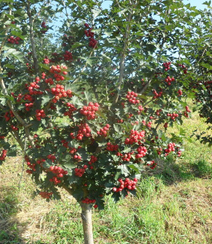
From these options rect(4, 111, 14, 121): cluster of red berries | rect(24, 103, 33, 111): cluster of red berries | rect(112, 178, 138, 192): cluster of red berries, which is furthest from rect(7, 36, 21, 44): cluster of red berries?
rect(112, 178, 138, 192): cluster of red berries

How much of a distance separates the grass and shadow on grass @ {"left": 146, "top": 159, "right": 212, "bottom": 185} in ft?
0.63

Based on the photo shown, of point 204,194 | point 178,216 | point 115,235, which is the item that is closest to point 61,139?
point 115,235

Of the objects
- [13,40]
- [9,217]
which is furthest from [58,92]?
[9,217]

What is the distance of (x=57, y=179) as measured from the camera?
2.04m

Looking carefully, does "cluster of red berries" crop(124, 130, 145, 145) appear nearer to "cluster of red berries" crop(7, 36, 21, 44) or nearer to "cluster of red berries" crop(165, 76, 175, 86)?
"cluster of red berries" crop(165, 76, 175, 86)

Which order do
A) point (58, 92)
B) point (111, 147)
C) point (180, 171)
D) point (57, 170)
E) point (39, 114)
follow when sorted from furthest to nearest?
1. point (180, 171)
2. point (111, 147)
3. point (57, 170)
4. point (39, 114)
5. point (58, 92)

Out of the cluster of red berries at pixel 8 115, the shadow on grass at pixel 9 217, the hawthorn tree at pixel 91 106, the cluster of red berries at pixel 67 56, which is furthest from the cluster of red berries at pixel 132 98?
the shadow on grass at pixel 9 217

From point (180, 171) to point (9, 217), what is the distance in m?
3.57

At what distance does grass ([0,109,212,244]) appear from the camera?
133 inches

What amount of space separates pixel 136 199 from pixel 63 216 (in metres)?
1.31

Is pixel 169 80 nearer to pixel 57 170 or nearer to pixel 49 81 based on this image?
pixel 49 81

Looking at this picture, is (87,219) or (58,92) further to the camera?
(87,219)

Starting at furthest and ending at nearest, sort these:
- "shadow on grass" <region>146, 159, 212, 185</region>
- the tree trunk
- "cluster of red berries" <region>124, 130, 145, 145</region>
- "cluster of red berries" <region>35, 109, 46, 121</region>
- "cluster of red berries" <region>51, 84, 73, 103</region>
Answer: "shadow on grass" <region>146, 159, 212, 185</region>
the tree trunk
"cluster of red berries" <region>124, 130, 145, 145</region>
"cluster of red berries" <region>35, 109, 46, 121</region>
"cluster of red berries" <region>51, 84, 73, 103</region>

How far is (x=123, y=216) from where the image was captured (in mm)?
3766
